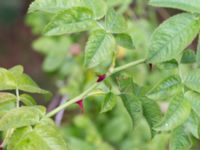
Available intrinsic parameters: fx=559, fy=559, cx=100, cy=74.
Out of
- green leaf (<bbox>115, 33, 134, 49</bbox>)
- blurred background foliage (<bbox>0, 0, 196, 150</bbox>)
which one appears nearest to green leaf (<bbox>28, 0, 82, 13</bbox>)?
green leaf (<bbox>115, 33, 134, 49</bbox>)

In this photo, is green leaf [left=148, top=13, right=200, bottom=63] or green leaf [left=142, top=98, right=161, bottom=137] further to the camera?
green leaf [left=142, top=98, right=161, bottom=137]

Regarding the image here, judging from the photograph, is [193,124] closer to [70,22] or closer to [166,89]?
[166,89]

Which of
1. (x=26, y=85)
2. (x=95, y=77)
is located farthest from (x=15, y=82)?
(x=95, y=77)

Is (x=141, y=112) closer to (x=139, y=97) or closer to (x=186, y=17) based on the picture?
(x=139, y=97)

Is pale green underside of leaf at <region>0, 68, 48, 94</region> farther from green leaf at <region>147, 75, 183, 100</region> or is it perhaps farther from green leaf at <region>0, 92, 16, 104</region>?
green leaf at <region>147, 75, 183, 100</region>

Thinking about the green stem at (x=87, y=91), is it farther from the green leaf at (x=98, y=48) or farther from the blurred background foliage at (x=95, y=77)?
the blurred background foliage at (x=95, y=77)

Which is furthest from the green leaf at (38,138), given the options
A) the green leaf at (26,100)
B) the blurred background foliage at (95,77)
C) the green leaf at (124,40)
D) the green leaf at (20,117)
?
the blurred background foliage at (95,77)
